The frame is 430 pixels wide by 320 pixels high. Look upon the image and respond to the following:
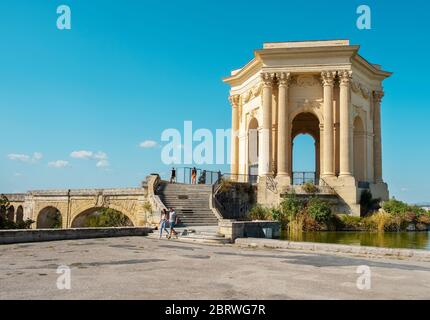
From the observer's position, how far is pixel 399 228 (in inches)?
1120

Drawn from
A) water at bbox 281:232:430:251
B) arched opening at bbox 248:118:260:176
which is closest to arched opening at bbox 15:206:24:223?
arched opening at bbox 248:118:260:176

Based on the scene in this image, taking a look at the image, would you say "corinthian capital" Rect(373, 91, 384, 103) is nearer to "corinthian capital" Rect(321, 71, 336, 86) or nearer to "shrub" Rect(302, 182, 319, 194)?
"corinthian capital" Rect(321, 71, 336, 86)

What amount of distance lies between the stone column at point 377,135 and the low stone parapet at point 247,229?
19.3 metres

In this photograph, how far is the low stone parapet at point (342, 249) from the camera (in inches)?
527

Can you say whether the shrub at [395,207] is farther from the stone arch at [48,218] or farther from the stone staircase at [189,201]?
the stone arch at [48,218]

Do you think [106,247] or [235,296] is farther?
[106,247]

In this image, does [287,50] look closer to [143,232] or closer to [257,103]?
[257,103]

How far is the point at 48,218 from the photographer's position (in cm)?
4397

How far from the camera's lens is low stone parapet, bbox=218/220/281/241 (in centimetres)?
1875

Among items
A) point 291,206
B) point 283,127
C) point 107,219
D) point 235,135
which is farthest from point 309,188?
point 107,219

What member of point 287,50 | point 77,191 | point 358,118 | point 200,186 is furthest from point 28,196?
point 358,118

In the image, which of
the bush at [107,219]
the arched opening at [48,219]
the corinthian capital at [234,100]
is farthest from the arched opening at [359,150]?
the arched opening at [48,219]
